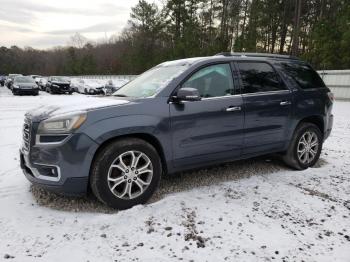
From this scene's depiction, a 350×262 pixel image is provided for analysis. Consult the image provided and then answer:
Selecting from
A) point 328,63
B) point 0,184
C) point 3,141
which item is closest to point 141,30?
point 328,63

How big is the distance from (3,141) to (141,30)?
140 feet

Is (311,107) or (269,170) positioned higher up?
(311,107)

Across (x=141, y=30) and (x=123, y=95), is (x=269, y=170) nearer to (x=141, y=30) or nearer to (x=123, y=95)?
(x=123, y=95)

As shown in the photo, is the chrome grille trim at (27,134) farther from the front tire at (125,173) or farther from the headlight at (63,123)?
the front tire at (125,173)

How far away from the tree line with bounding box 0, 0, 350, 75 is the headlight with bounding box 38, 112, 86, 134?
66.1 feet

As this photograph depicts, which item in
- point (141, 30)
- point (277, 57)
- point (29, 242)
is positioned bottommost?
point (29, 242)

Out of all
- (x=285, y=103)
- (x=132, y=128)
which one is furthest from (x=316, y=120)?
(x=132, y=128)

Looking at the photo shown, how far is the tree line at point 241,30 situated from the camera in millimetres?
22250

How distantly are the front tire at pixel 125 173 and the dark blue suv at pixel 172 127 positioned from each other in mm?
11

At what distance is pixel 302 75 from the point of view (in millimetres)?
5422

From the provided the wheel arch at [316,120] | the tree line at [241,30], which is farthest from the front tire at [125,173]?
the tree line at [241,30]

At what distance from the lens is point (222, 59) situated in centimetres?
459

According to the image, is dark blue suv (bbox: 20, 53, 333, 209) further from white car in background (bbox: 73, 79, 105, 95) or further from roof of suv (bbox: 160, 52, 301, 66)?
white car in background (bbox: 73, 79, 105, 95)

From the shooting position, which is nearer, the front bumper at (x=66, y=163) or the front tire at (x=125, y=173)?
the front bumper at (x=66, y=163)
